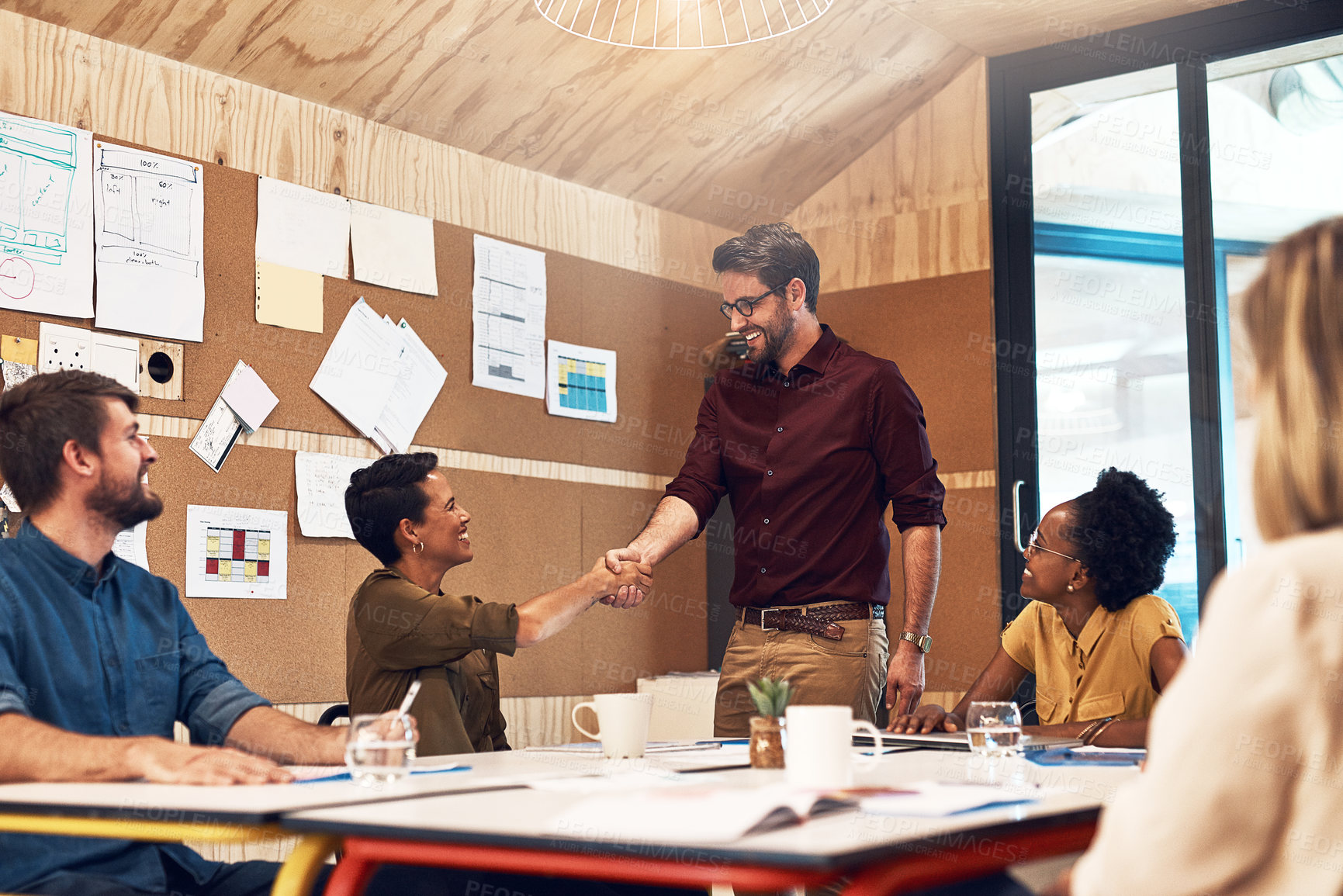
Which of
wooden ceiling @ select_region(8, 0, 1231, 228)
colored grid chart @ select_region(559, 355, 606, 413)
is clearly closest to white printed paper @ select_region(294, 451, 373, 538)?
colored grid chart @ select_region(559, 355, 606, 413)

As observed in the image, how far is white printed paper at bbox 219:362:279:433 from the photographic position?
2998 millimetres

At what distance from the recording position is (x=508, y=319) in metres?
3.71

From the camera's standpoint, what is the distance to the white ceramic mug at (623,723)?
180cm

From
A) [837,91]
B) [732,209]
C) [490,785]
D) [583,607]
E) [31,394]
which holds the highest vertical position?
[837,91]

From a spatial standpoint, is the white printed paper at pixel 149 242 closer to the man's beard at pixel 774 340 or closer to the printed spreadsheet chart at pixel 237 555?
the printed spreadsheet chart at pixel 237 555

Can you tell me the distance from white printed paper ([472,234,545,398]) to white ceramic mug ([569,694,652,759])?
1.91 metres

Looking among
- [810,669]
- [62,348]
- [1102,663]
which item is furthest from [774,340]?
[62,348]

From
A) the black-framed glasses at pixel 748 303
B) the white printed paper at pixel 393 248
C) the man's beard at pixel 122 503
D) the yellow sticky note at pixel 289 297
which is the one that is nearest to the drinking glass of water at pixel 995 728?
the man's beard at pixel 122 503

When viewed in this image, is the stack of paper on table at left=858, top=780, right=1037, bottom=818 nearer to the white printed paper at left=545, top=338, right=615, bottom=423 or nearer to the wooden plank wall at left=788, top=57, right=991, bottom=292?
the white printed paper at left=545, top=338, right=615, bottom=423

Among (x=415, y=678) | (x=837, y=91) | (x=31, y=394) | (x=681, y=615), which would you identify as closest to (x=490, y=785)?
(x=415, y=678)

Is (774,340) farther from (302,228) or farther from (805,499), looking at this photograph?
(302,228)

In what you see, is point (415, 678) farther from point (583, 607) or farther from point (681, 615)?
point (681, 615)

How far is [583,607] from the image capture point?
2500 millimetres

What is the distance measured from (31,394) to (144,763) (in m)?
0.69
